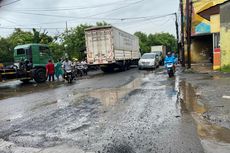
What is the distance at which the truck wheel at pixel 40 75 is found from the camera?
21339 mm

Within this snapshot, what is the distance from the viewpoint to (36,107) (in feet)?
34.4

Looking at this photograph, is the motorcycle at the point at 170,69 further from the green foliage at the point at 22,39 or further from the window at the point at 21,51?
the green foliage at the point at 22,39

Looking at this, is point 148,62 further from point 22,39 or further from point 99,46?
point 22,39

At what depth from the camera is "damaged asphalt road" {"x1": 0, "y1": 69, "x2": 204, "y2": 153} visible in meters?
5.62

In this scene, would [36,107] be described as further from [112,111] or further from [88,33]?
[88,33]

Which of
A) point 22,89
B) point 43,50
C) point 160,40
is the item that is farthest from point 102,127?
point 160,40

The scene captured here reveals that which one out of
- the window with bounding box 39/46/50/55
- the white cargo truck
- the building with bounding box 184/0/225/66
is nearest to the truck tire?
Answer: the white cargo truck

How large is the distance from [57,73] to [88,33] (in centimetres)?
460

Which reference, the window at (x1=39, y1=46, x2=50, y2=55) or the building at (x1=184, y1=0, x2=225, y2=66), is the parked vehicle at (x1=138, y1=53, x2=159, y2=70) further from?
the window at (x1=39, y1=46, x2=50, y2=55)

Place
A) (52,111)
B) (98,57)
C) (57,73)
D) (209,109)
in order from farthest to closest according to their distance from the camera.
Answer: (98,57)
(57,73)
(52,111)
(209,109)

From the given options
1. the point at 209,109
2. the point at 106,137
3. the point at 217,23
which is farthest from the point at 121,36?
the point at 106,137

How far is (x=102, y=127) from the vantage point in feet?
23.2

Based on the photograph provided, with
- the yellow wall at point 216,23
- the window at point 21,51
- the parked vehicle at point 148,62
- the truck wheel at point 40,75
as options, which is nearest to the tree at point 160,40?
the parked vehicle at point 148,62

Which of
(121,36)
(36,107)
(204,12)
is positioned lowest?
(36,107)
